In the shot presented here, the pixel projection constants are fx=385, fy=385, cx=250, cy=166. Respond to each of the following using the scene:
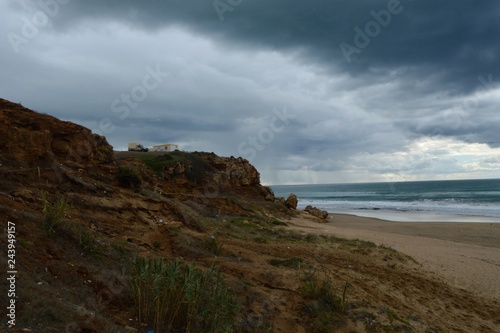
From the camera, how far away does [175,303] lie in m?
5.55

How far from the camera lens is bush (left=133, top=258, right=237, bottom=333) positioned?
5.48 metres

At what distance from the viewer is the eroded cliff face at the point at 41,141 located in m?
11.6

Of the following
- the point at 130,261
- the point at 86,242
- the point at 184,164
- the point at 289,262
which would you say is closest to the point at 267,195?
the point at 184,164

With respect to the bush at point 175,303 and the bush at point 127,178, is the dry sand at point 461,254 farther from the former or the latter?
the bush at point 127,178

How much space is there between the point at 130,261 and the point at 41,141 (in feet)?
23.0

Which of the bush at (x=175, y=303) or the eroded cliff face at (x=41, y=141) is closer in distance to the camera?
the bush at (x=175, y=303)

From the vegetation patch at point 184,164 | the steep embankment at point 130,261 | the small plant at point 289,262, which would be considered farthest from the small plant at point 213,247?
the vegetation patch at point 184,164

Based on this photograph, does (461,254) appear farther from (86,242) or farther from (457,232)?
(86,242)

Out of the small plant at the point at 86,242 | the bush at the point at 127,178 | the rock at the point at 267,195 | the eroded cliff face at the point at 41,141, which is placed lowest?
the small plant at the point at 86,242

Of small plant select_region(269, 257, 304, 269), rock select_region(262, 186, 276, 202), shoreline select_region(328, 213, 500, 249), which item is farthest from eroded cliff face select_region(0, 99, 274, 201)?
shoreline select_region(328, 213, 500, 249)

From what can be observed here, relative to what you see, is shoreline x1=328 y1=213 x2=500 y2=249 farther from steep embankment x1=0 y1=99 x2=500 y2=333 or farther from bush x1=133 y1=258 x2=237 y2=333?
bush x1=133 y1=258 x2=237 y2=333

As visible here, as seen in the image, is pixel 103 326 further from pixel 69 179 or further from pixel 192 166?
pixel 192 166

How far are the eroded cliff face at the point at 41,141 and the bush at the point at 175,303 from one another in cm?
787

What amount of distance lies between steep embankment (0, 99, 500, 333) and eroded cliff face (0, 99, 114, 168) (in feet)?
0.13
